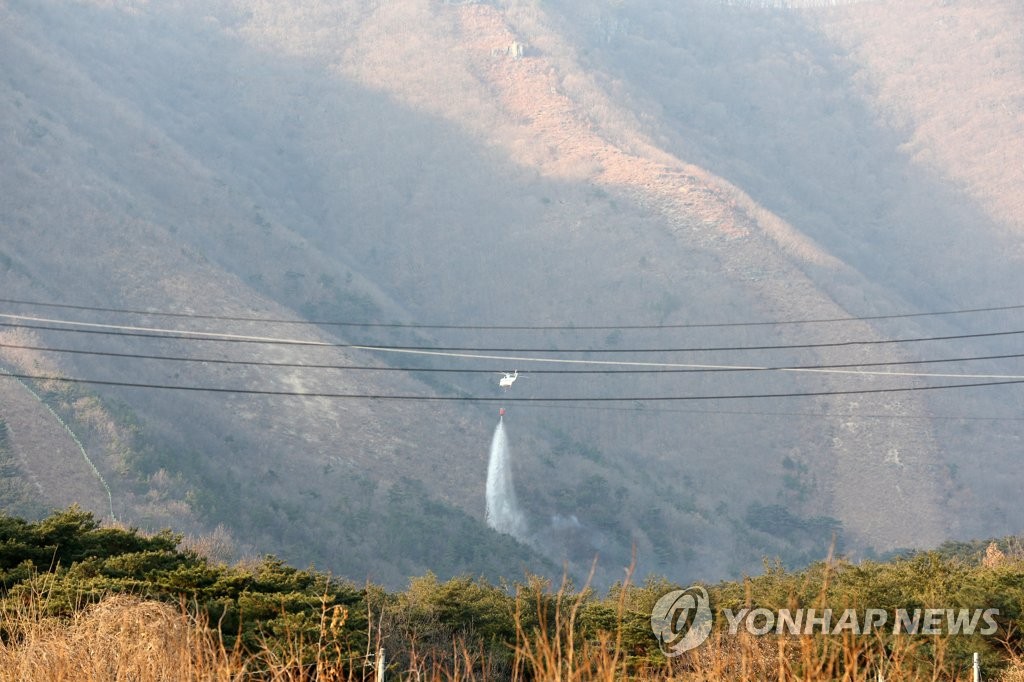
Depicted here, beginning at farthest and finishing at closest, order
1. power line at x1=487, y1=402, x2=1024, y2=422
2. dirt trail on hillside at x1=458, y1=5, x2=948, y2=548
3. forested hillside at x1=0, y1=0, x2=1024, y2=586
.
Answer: power line at x1=487, y1=402, x2=1024, y2=422 < dirt trail on hillside at x1=458, y1=5, x2=948, y2=548 < forested hillside at x1=0, y1=0, x2=1024, y2=586

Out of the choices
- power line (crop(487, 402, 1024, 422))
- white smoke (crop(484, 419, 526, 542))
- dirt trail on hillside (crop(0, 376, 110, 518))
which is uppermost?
power line (crop(487, 402, 1024, 422))

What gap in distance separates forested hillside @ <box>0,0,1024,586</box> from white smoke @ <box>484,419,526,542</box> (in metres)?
1.28

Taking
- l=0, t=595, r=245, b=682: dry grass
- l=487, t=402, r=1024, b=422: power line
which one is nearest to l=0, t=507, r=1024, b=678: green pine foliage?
l=0, t=595, r=245, b=682: dry grass

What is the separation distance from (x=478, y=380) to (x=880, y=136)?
3278 inches

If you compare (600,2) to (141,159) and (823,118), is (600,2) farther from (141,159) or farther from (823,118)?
(141,159)

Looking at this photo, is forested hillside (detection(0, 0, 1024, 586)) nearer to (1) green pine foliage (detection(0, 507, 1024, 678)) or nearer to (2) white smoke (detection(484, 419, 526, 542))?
(2) white smoke (detection(484, 419, 526, 542))

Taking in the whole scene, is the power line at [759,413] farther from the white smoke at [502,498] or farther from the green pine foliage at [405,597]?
the green pine foliage at [405,597]

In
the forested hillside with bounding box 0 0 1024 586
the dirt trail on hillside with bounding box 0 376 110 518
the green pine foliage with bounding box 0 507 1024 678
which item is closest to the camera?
the green pine foliage with bounding box 0 507 1024 678

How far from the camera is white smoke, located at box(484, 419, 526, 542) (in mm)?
70625

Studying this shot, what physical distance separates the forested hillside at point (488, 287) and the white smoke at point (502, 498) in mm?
1279

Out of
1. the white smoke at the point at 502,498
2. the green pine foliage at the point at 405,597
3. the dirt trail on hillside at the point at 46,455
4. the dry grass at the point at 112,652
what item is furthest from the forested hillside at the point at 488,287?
the dry grass at the point at 112,652

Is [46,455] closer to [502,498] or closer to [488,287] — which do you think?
[502,498]

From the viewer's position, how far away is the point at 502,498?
72.4m

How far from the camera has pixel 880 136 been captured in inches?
5910
